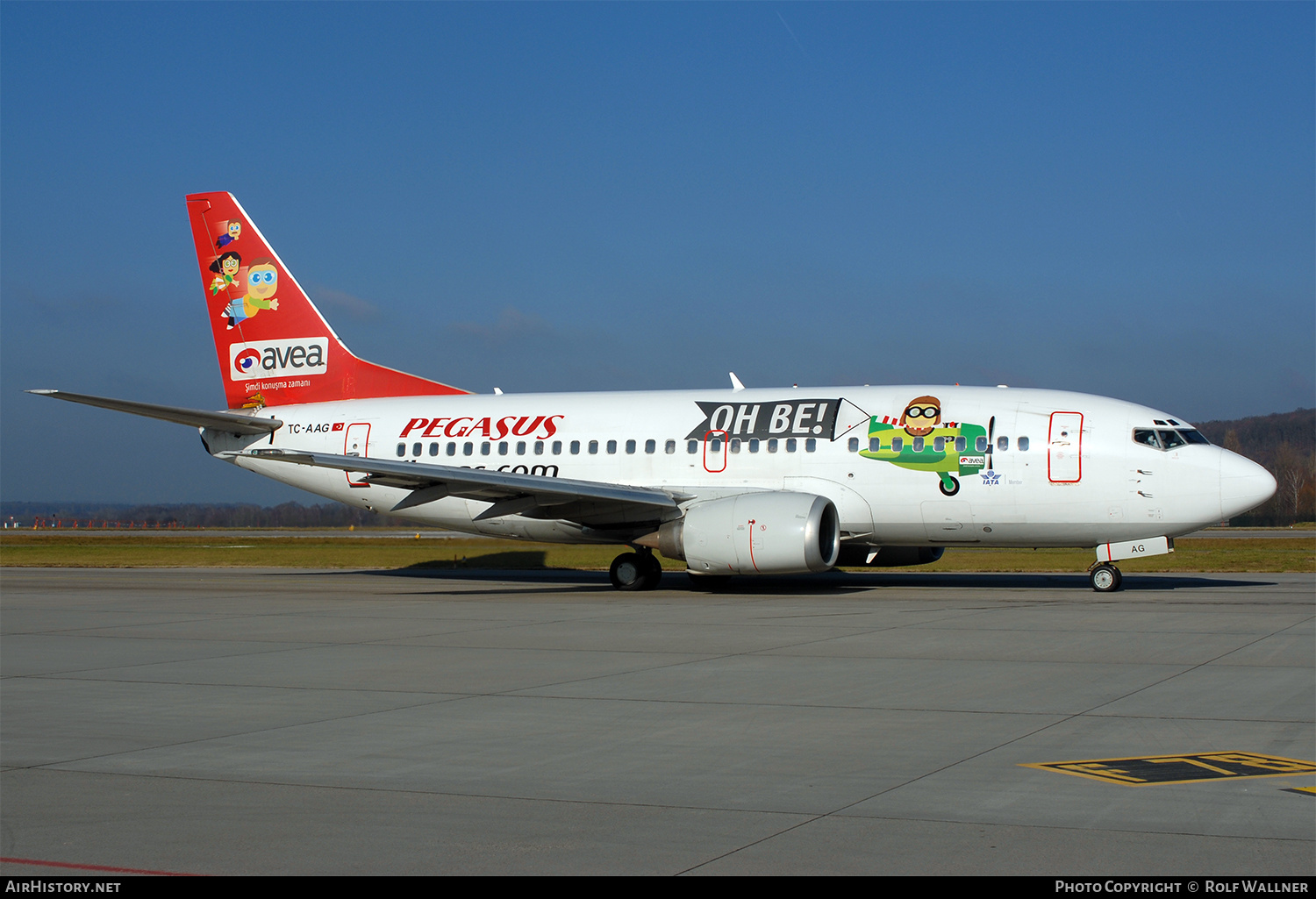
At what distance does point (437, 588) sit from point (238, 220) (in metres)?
10.7

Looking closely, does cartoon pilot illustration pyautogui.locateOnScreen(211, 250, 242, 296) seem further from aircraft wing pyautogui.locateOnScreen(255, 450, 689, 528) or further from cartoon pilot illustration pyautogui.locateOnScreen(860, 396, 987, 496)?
cartoon pilot illustration pyautogui.locateOnScreen(860, 396, 987, 496)

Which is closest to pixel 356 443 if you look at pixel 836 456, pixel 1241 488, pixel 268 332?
pixel 268 332

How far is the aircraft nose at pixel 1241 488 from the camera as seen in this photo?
2011 cm

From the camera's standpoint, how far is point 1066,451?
21094mm

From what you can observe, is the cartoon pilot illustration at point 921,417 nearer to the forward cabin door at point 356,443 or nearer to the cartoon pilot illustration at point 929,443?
the cartoon pilot illustration at point 929,443

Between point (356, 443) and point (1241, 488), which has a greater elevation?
point (356, 443)

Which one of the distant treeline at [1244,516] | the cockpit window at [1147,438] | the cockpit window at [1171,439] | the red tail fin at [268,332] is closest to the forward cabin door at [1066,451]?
the cockpit window at [1147,438]

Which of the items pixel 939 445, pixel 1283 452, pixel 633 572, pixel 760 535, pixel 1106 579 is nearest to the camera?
pixel 760 535

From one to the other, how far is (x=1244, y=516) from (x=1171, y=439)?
90480mm

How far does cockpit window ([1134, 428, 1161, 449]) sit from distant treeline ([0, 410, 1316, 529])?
2753 inches

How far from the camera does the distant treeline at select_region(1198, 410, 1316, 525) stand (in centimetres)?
9794

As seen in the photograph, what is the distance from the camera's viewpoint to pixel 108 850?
559 cm

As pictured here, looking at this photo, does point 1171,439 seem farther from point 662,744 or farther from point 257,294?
point 257,294
